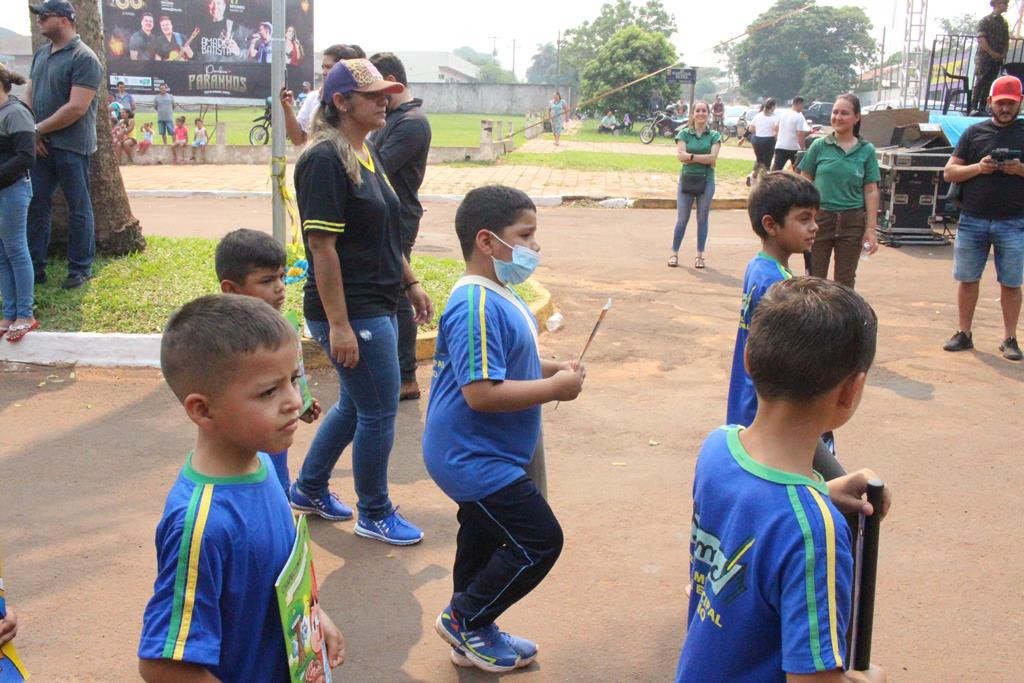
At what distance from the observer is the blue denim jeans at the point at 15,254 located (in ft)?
22.2

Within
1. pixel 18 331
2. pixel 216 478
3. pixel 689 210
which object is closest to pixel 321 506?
pixel 216 478

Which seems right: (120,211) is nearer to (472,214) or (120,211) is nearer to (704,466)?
(472,214)

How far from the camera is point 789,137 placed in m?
17.3

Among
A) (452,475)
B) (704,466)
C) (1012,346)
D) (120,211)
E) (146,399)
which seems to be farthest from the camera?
(120,211)

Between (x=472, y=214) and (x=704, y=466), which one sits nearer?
(x=704, y=466)

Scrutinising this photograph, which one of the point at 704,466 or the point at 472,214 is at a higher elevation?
the point at 472,214

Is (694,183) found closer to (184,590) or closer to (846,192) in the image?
(846,192)

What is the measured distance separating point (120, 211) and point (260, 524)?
732cm

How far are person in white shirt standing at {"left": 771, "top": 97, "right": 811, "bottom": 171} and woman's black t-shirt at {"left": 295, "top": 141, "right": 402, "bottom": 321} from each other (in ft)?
47.1

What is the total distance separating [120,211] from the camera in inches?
335

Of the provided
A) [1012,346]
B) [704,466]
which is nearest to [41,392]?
[704,466]

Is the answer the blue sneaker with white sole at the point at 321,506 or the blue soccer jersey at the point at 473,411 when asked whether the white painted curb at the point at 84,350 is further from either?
the blue soccer jersey at the point at 473,411

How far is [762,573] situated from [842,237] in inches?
254

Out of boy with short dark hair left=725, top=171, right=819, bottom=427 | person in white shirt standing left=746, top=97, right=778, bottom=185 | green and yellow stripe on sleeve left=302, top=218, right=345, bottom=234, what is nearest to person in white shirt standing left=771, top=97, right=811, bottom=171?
person in white shirt standing left=746, top=97, right=778, bottom=185
